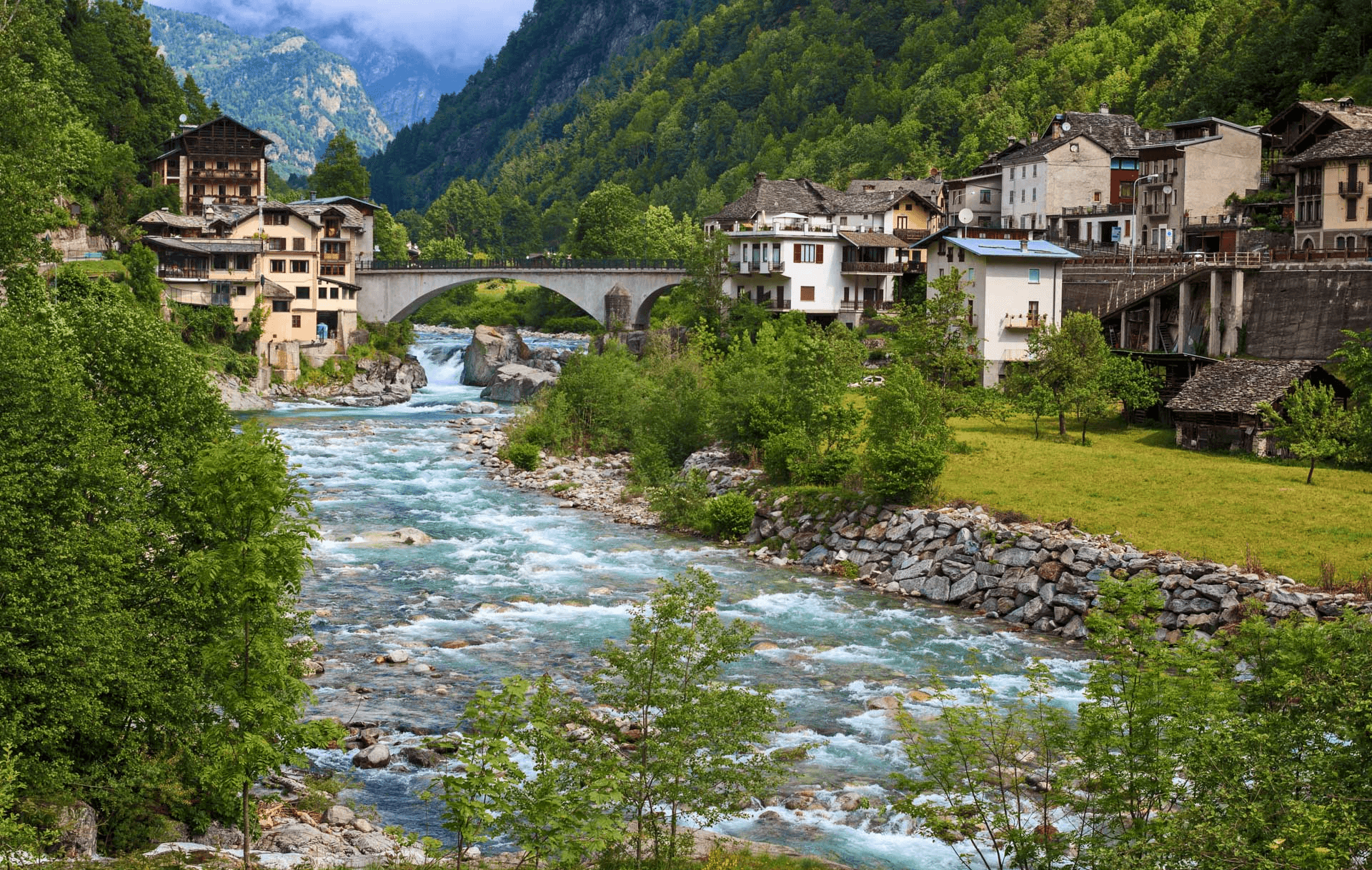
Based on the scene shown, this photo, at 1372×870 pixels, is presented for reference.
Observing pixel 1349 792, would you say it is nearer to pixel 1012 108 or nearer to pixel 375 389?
pixel 375 389

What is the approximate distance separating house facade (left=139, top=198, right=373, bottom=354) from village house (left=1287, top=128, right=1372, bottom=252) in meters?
58.6

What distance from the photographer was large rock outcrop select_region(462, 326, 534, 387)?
89500 mm

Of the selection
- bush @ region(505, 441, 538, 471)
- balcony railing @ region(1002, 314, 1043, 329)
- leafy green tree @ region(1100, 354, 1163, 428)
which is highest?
balcony railing @ region(1002, 314, 1043, 329)

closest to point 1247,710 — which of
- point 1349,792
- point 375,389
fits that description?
point 1349,792

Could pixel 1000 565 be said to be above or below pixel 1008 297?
below

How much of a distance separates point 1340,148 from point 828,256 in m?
29.7

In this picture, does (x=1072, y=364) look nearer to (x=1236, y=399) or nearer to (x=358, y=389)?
(x=1236, y=399)

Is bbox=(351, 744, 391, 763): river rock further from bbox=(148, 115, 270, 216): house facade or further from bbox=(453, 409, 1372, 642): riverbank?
bbox=(148, 115, 270, 216): house facade

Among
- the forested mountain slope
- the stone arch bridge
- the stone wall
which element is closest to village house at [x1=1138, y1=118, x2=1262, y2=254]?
the forested mountain slope

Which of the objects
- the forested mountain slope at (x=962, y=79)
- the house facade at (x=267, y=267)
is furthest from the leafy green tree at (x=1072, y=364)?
the house facade at (x=267, y=267)

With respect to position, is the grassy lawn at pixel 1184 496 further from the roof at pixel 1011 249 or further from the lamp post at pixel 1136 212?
the lamp post at pixel 1136 212

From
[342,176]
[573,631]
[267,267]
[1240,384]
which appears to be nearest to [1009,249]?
[1240,384]

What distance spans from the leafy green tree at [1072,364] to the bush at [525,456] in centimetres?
2095

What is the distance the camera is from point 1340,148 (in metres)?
65.1
